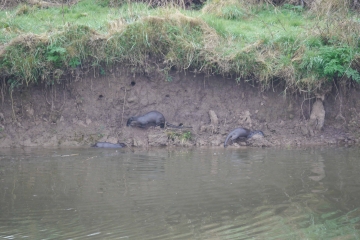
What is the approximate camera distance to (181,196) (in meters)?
5.79

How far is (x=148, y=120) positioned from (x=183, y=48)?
4.92 feet

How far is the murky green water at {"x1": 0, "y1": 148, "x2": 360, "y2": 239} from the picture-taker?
4.67 meters

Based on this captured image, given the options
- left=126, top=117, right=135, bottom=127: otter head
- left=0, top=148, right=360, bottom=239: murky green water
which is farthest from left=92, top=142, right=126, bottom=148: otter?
left=0, top=148, right=360, bottom=239: murky green water

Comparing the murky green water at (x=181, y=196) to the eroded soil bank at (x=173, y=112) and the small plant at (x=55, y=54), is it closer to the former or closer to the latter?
the eroded soil bank at (x=173, y=112)

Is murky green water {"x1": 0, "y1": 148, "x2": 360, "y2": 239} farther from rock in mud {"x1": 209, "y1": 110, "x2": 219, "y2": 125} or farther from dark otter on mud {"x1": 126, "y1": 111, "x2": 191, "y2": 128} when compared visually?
rock in mud {"x1": 209, "y1": 110, "x2": 219, "y2": 125}

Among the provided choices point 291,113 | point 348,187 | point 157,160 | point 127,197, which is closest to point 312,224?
point 348,187

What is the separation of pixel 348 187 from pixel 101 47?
555 cm

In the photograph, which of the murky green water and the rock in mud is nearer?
the murky green water

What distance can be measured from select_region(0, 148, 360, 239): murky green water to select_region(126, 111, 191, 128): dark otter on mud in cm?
142

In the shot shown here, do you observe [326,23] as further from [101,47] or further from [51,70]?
[51,70]

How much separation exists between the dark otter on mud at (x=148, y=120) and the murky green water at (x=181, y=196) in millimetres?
1419

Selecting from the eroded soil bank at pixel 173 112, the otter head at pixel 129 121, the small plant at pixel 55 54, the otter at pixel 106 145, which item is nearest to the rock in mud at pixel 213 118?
the eroded soil bank at pixel 173 112

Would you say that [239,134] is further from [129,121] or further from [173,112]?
[129,121]

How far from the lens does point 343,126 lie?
10.1 m
